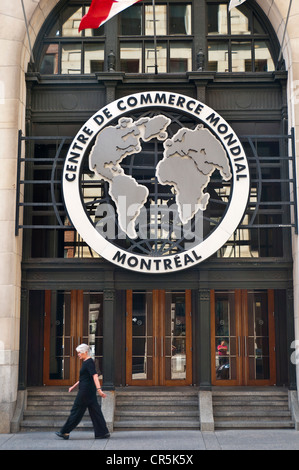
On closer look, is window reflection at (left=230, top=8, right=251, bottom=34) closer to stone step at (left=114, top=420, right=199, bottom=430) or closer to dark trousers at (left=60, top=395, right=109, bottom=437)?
stone step at (left=114, top=420, right=199, bottom=430)

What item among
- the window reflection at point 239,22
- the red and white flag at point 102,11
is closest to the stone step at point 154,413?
the red and white flag at point 102,11

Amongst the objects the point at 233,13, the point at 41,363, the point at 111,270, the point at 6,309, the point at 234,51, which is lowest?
the point at 41,363

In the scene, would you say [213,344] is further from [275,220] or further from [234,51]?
[234,51]

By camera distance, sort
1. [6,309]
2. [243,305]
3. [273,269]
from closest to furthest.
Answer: [6,309] < [273,269] < [243,305]

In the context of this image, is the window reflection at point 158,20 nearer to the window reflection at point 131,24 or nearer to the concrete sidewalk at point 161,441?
the window reflection at point 131,24

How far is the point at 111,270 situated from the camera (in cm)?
1534

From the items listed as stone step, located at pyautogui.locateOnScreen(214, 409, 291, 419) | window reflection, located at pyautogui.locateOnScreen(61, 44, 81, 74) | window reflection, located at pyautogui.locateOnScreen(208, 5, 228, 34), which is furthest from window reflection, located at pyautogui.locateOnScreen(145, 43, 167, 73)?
stone step, located at pyautogui.locateOnScreen(214, 409, 291, 419)

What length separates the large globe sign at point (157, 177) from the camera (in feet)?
48.8

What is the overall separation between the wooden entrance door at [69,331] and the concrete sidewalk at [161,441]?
3421mm

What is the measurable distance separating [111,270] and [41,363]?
390cm

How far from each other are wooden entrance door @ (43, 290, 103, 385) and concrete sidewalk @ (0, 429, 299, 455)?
11.2 feet

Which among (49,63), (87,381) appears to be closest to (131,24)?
(49,63)

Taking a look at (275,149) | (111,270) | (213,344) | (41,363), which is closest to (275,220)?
(275,149)

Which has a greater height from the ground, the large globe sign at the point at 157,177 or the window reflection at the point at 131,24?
the window reflection at the point at 131,24
